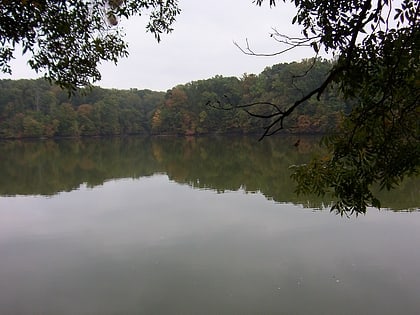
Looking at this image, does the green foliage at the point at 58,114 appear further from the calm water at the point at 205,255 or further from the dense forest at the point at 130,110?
the calm water at the point at 205,255

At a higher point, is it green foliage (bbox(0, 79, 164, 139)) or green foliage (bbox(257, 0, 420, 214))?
green foliage (bbox(0, 79, 164, 139))

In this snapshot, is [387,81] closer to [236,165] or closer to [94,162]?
[236,165]

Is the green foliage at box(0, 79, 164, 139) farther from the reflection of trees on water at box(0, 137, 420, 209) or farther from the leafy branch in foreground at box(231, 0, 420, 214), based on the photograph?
the leafy branch in foreground at box(231, 0, 420, 214)

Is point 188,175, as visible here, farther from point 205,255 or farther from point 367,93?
point 367,93

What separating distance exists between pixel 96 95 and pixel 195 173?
6057 centimetres

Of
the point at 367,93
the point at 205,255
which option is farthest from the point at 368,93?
the point at 205,255

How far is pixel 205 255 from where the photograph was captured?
7.19 metres

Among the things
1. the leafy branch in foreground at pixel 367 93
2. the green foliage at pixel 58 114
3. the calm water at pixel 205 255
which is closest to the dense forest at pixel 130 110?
the green foliage at pixel 58 114

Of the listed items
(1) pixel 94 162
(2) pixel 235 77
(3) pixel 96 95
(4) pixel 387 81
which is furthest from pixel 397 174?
(3) pixel 96 95

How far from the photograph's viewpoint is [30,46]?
3.35m

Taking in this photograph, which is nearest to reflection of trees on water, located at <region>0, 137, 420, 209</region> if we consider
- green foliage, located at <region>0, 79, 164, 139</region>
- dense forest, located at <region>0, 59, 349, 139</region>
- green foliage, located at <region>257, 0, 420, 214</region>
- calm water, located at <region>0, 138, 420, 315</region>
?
calm water, located at <region>0, 138, 420, 315</region>

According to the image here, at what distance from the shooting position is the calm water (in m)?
5.41

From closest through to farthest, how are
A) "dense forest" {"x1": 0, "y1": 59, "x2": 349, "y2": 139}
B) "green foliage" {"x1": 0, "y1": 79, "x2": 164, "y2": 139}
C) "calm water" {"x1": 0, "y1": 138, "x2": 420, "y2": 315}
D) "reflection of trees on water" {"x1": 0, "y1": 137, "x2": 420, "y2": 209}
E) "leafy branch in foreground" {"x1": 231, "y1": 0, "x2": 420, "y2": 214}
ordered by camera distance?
1. "leafy branch in foreground" {"x1": 231, "y1": 0, "x2": 420, "y2": 214}
2. "calm water" {"x1": 0, "y1": 138, "x2": 420, "y2": 315}
3. "reflection of trees on water" {"x1": 0, "y1": 137, "x2": 420, "y2": 209}
4. "dense forest" {"x1": 0, "y1": 59, "x2": 349, "y2": 139}
5. "green foliage" {"x1": 0, "y1": 79, "x2": 164, "y2": 139}

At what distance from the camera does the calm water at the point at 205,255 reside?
541 centimetres
